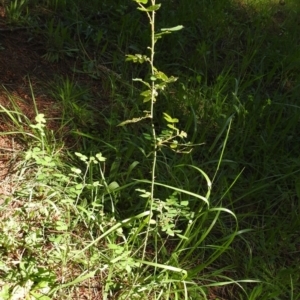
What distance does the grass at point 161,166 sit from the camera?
1.98m

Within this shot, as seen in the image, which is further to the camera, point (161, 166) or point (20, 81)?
point (20, 81)

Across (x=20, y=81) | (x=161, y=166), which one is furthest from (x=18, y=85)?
(x=161, y=166)

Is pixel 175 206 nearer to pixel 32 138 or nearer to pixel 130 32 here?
pixel 32 138

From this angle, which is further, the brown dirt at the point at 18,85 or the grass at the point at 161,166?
the brown dirt at the point at 18,85

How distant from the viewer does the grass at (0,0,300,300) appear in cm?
198

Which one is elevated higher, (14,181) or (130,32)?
(130,32)

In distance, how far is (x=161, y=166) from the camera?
96.6 inches

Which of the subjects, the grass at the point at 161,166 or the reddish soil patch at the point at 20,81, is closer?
the grass at the point at 161,166

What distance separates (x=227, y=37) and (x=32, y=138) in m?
1.57

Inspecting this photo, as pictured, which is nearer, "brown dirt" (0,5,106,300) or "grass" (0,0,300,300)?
"grass" (0,0,300,300)

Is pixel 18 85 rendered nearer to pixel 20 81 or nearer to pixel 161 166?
pixel 20 81

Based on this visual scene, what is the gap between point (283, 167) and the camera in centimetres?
261

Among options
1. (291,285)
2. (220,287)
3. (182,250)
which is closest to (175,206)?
(182,250)

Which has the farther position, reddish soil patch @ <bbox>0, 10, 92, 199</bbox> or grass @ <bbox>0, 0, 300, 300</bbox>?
reddish soil patch @ <bbox>0, 10, 92, 199</bbox>
